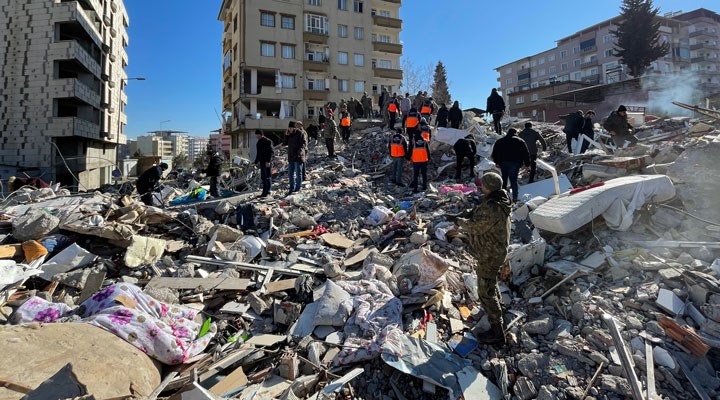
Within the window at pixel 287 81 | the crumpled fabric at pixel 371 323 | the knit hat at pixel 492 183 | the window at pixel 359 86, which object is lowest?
the crumpled fabric at pixel 371 323

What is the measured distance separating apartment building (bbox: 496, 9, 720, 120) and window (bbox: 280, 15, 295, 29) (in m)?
24.1

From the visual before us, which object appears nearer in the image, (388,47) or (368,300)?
(368,300)

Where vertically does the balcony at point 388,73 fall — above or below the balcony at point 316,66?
above

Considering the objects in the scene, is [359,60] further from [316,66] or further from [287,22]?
[287,22]

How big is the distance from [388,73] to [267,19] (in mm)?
12715

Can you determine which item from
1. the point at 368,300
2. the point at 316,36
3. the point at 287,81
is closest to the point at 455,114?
the point at 368,300

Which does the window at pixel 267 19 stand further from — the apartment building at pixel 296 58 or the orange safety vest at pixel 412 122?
the orange safety vest at pixel 412 122

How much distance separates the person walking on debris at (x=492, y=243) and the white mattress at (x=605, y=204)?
1946 millimetres

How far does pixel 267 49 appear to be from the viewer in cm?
3047

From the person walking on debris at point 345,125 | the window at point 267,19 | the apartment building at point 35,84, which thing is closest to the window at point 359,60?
the window at point 267,19

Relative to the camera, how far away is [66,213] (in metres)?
6.20

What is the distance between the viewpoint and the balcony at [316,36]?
31672mm

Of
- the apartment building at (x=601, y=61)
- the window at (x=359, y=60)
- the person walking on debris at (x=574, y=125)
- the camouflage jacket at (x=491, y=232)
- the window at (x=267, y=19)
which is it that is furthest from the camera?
the apartment building at (x=601, y=61)

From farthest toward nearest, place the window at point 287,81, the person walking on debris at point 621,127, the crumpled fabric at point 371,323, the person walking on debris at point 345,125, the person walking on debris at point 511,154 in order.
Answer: the window at point 287,81, the person walking on debris at point 345,125, the person walking on debris at point 621,127, the person walking on debris at point 511,154, the crumpled fabric at point 371,323
